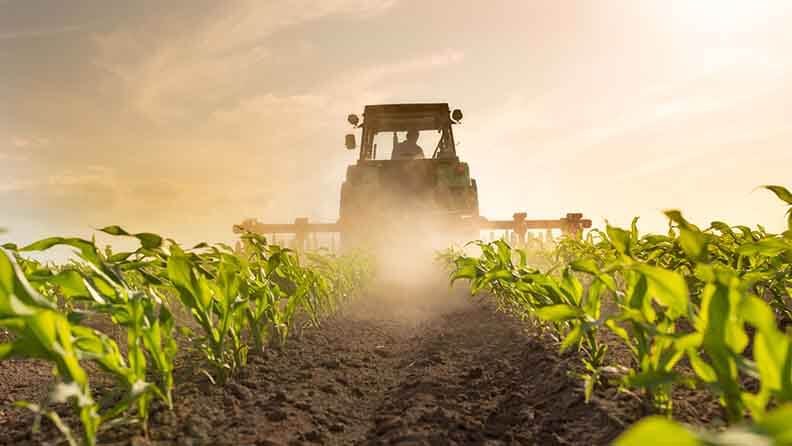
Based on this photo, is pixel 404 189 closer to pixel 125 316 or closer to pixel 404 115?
pixel 404 115

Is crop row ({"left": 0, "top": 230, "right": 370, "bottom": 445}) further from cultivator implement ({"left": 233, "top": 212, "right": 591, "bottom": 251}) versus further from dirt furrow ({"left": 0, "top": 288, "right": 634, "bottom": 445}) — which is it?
cultivator implement ({"left": 233, "top": 212, "right": 591, "bottom": 251})

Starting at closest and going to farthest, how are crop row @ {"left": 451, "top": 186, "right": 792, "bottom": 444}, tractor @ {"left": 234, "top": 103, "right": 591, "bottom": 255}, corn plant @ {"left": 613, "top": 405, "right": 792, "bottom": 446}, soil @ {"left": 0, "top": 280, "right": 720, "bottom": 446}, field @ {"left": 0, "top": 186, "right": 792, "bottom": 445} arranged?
corn plant @ {"left": 613, "top": 405, "right": 792, "bottom": 446}, crop row @ {"left": 451, "top": 186, "right": 792, "bottom": 444}, field @ {"left": 0, "top": 186, "right": 792, "bottom": 445}, soil @ {"left": 0, "top": 280, "right": 720, "bottom": 446}, tractor @ {"left": 234, "top": 103, "right": 591, "bottom": 255}

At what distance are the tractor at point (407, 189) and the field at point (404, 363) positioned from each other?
5.62 m

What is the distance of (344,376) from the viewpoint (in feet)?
8.31

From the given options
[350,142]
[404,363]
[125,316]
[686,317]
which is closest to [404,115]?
[350,142]

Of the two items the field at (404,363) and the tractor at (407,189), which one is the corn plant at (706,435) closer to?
the field at (404,363)

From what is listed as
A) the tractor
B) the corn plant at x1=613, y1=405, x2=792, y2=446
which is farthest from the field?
the tractor

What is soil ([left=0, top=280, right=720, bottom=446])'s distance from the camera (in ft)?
5.37

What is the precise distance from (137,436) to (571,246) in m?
3.98

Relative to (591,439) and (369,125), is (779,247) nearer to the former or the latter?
(591,439)

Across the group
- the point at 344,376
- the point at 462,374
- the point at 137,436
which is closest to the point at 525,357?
the point at 462,374

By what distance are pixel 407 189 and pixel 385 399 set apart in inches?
286

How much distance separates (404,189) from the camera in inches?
368

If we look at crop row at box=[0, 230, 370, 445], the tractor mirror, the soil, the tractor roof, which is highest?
the tractor roof
